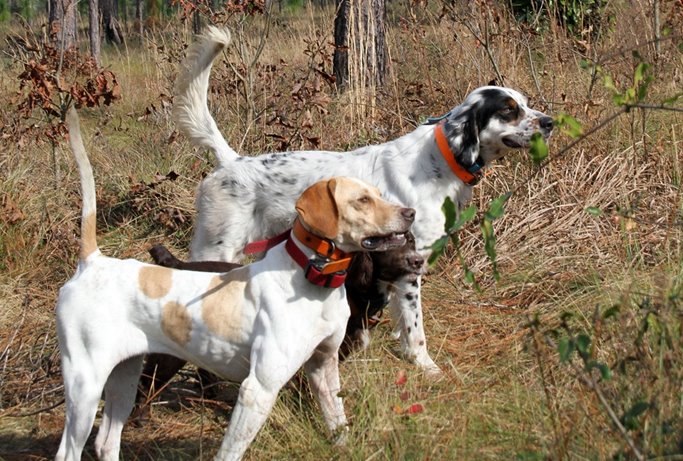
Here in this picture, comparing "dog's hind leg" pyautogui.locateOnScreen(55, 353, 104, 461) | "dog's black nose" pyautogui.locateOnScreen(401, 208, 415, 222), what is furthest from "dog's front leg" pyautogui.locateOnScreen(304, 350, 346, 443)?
"dog's hind leg" pyautogui.locateOnScreen(55, 353, 104, 461)

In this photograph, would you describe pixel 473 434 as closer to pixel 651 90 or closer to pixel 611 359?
pixel 611 359

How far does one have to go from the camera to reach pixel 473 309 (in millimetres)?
5539

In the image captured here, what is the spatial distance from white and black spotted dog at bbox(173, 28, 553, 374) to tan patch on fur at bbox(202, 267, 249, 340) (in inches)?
49.0

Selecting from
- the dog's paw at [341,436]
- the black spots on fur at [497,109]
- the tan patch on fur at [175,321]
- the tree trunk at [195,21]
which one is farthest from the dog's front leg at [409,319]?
the tree trunk at [195,21]

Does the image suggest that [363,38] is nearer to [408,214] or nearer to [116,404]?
[408,214]

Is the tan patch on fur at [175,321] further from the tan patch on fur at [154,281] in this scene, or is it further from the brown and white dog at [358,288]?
the brown and white dog at [358,288]

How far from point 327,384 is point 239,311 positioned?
1.78ft

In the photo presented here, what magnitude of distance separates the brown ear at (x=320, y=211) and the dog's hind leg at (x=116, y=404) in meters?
0.98

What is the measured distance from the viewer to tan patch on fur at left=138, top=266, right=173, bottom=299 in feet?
12.6

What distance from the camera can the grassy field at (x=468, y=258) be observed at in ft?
11.2

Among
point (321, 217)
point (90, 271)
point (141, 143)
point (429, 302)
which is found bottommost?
point (141, 143)

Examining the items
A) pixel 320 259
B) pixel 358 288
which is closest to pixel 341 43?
pixel 358 288

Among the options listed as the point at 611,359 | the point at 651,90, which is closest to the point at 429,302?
the point at 611,359

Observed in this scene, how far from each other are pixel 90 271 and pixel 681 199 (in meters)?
3.88
